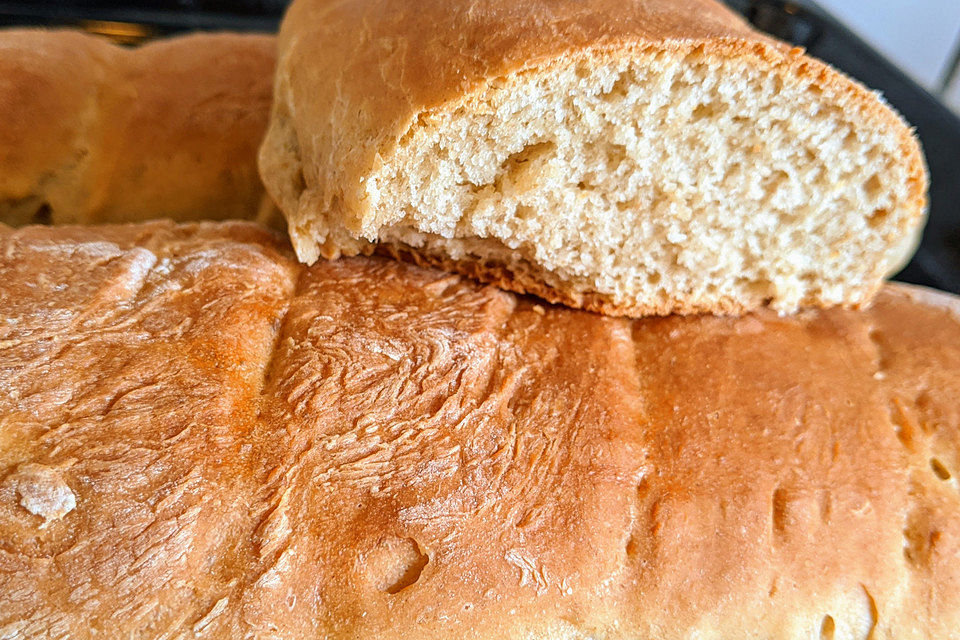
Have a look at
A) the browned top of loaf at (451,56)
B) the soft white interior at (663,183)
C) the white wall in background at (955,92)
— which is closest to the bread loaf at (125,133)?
the browned top of loaf at (451,56)

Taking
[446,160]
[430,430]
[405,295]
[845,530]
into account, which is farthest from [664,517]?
[446,160]

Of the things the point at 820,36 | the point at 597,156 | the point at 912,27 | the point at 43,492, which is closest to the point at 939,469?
the point at 597,156

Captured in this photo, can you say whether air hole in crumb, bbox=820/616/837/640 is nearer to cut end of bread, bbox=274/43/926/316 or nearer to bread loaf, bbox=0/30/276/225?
cut end of bread, bbox=274/43/926/316

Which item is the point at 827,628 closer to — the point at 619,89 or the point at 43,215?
the point at 619,89

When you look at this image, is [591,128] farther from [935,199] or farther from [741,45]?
[935,199]

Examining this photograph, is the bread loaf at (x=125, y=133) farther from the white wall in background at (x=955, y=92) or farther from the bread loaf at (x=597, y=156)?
the white wall in background at (x=955, y=92)
